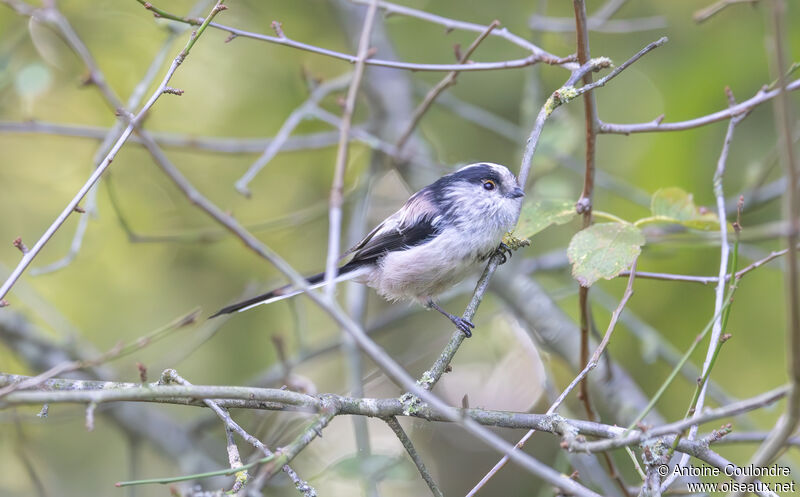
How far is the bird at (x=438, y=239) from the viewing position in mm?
3400

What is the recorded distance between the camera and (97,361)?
6.70ft

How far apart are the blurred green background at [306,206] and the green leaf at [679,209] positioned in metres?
1.68

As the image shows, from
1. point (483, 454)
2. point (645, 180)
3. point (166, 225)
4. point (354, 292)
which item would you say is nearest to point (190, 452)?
point (354, 292)

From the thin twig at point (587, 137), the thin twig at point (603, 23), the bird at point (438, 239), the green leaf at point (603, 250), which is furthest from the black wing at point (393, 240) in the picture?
the thin twig at point (603, 23)

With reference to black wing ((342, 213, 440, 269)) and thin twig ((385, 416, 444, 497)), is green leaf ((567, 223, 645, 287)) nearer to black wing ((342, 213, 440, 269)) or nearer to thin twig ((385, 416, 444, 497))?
thin twig ((385, 416, 444, 497))

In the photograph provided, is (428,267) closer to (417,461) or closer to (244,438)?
(417,461)

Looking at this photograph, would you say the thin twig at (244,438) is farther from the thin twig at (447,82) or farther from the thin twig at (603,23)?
the thin twig at (603,23)

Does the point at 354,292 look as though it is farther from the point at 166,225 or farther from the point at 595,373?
the point at 166,225

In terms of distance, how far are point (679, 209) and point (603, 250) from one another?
1.36ft

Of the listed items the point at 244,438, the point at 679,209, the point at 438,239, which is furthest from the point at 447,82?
the point at 244,438

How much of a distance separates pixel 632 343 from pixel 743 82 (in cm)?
186

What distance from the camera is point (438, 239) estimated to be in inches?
140

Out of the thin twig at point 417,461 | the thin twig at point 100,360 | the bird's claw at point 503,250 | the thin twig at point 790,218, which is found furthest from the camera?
the bird's claw at point 503,250

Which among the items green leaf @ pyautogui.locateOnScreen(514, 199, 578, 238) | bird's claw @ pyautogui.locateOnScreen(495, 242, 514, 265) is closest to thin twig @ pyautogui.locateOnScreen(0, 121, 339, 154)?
bird's claw @ pyautogui.locateOnScreen(495, 242, 514, 265)
